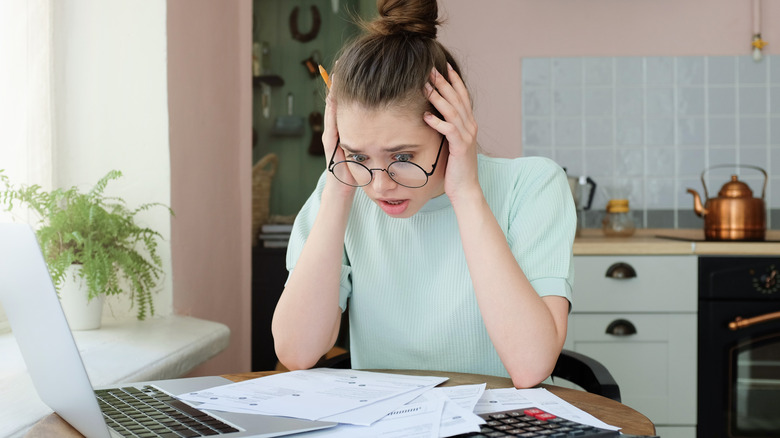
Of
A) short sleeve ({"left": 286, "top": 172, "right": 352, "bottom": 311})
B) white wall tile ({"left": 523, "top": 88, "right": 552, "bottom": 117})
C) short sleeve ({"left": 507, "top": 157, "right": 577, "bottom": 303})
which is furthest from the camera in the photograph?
white wall tile ({"left": 523, "top": 88, "right": 552, "bottom": 117})

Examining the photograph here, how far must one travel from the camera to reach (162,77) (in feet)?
6.11

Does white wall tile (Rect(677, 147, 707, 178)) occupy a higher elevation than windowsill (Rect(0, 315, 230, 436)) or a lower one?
higher

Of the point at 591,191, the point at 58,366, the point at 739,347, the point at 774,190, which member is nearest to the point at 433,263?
the point at 58,366

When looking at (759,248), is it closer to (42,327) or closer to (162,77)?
(162,77)

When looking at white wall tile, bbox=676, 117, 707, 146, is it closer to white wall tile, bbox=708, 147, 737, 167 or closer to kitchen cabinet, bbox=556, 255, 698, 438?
white wall tile, bbox=708, 147, 737, 167

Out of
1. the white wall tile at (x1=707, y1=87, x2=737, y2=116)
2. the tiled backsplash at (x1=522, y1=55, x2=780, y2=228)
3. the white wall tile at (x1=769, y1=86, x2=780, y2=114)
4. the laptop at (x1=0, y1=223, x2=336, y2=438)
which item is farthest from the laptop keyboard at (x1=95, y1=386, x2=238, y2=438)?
the white wall tile at (x1=769, y1=86, x2=780, y2=114)

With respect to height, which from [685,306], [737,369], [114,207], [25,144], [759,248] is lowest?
[737,369]

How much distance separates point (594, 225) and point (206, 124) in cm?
174

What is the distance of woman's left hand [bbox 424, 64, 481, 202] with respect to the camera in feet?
3.61

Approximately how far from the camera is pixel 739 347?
96.2 inches

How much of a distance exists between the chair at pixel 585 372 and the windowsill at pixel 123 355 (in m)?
0.36

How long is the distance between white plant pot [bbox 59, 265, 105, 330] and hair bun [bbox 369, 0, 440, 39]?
869 millimetres

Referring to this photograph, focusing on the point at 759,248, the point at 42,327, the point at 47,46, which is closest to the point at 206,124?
the point at 47,46

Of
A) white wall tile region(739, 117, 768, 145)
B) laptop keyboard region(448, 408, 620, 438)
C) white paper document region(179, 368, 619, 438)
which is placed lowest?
white paper document region(179, 368, 619, 438)
